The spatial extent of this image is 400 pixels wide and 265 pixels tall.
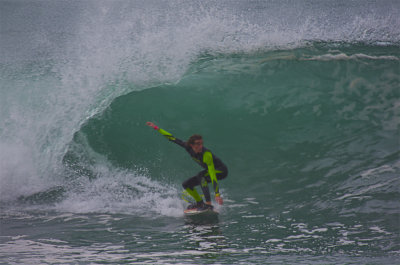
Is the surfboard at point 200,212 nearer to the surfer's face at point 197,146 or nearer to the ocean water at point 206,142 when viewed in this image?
the ocean water at point 206,142

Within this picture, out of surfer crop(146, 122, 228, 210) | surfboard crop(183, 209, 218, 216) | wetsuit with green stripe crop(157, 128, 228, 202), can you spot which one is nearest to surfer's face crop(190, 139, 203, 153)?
surfer crop(146, 122, 228, 210)

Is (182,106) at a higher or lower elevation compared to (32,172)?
higher

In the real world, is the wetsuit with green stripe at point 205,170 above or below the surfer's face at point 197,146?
below

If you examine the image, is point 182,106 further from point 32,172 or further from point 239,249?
point 239,249

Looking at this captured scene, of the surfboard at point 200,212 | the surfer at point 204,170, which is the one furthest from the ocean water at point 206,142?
the surfer at point 204,170

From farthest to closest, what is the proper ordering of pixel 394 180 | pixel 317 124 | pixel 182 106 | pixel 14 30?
pixel 14 30 → pixel 182 106 → pixel 317 124 → pixel 394 180

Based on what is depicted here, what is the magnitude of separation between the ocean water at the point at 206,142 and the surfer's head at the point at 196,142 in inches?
38.5

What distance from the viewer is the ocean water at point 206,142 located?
4961 millimetres

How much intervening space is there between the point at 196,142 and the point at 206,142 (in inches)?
92.2

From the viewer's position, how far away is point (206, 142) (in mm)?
8266

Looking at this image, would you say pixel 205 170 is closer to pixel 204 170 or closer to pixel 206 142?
pixel 204 170

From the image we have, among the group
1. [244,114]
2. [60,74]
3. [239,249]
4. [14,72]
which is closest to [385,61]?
[244,114]

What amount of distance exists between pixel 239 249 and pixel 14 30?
1822 centimetres

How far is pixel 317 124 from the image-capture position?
820cm
